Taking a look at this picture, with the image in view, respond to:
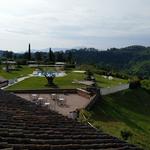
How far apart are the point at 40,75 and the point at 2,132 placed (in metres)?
47.5

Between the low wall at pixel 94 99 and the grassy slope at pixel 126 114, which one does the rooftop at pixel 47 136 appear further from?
the low wall at pixel 94 99

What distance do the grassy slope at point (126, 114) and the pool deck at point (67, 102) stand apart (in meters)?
1.19

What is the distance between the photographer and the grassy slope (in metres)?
28.9

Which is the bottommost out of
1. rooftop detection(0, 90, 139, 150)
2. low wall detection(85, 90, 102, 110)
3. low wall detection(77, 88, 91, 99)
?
low wall detection(85, 90, 102, 110)

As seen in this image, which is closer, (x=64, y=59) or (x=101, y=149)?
(x=101, y=149)

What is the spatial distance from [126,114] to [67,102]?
682 cm

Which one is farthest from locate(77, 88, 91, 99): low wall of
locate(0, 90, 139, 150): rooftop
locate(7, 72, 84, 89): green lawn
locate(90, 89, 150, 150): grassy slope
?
locate(0, 90, 139, 150): rooftop

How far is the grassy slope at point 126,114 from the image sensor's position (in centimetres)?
2893

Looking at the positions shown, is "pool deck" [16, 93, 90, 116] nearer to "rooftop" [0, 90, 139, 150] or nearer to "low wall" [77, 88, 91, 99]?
"low wall" [77, 88, 91, 99]

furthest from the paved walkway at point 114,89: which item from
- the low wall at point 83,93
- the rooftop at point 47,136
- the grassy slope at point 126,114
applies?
the rooftop at point 47,136

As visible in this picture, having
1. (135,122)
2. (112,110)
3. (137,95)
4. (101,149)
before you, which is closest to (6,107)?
(101,149)

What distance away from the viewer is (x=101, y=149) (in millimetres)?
7445

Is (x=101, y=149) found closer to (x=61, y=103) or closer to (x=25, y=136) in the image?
(x=25, y=136)

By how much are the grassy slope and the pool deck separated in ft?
3.90
